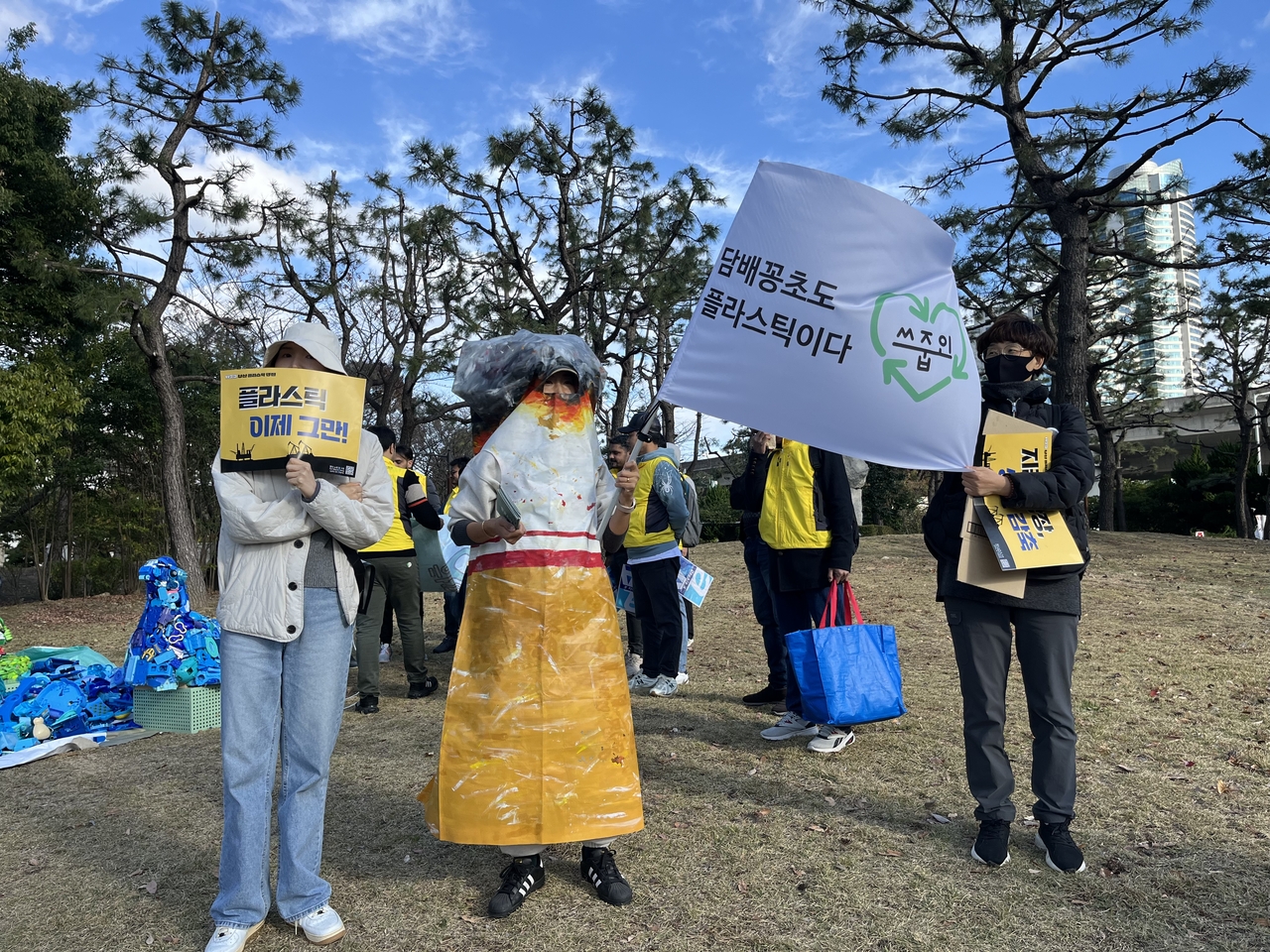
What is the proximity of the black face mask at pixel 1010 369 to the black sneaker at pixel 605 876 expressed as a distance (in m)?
2.34

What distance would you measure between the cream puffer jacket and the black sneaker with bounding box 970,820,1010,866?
96.8 inches

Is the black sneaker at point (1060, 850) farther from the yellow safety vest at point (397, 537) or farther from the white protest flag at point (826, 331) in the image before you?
the yellow safety vest at point (397, 537)

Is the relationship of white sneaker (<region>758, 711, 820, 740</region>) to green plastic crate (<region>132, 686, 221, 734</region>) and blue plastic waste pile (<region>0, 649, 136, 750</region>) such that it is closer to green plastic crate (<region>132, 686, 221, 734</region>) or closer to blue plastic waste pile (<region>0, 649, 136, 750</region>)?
green plastic crate (<region>132, 686, 221, 734</region>)

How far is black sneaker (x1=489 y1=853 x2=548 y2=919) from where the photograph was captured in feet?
9.59

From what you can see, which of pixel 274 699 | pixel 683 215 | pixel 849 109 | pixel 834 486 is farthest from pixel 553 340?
pixel 683 215

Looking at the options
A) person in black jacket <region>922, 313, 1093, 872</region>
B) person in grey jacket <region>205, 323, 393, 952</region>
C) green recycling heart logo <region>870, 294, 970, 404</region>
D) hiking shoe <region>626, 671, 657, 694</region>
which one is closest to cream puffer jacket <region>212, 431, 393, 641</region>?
person in grey jacket <region>205, 323, 393, 952</region>

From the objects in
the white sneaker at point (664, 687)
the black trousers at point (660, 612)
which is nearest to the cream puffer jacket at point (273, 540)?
the black trousers at point (660, 612)

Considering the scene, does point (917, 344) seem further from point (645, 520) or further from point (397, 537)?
point (397, 537)

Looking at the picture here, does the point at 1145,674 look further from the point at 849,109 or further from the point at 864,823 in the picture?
the point at 849,109

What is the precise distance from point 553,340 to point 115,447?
18.6m

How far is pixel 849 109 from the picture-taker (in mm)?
14156

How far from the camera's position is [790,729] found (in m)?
5.00

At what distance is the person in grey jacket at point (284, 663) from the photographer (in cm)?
266

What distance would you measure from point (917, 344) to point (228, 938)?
2982mm
